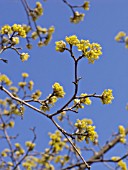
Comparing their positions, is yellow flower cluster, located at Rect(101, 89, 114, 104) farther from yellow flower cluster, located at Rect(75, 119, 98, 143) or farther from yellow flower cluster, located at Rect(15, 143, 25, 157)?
yellow flower cluster, located at Rect(15, 143, 25, 157)

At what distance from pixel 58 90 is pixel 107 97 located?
0.41 metres

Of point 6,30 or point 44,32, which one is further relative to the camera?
point 44,32

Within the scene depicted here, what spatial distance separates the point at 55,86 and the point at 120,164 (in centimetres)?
223

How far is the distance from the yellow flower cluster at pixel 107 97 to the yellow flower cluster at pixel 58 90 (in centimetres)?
35

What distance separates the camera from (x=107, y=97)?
239cm

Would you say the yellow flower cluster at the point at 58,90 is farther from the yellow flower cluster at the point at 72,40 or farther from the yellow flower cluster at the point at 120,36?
the yellow flower cluster at the point at 120,36

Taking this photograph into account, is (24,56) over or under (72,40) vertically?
over

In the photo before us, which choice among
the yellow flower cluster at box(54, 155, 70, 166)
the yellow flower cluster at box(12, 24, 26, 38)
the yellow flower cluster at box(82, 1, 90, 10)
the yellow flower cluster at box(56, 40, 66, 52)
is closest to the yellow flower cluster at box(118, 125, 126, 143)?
the yellow flower cluster at box(54, 155, 70, 166)

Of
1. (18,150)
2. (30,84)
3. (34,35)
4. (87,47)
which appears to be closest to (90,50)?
(87,47)

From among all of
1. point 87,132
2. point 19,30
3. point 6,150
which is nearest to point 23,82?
point 6,150

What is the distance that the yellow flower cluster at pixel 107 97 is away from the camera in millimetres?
2377

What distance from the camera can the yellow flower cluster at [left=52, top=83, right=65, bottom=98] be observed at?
8.14 ft

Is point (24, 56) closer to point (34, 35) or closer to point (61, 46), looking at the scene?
point (61, 46)

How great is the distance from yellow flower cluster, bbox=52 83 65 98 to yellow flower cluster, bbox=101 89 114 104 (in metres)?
0.35
